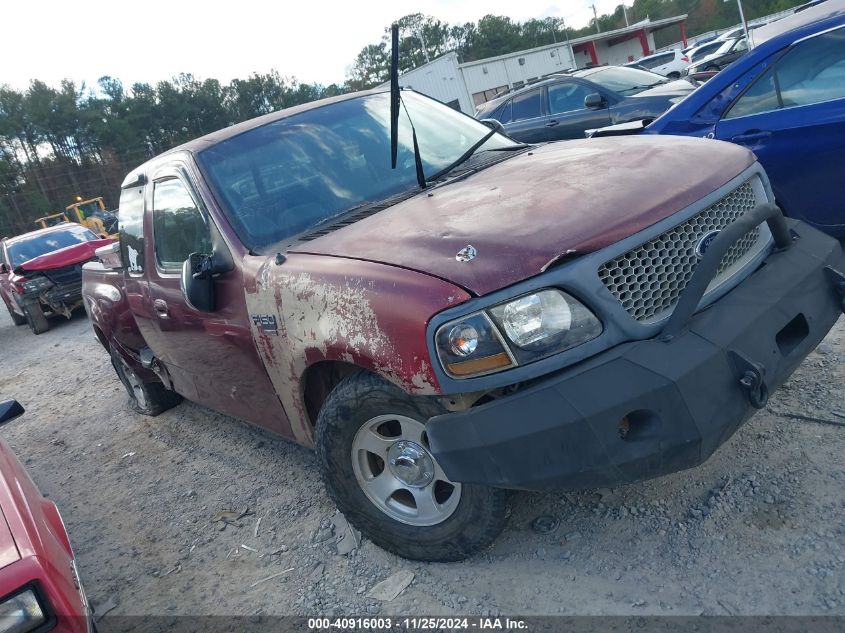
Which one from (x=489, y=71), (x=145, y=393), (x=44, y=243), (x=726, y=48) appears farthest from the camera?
(x=489, y=71)

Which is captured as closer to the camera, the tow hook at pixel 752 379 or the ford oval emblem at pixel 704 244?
the tow hook at pixel 752 379

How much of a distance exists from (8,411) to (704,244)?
3.00 meters

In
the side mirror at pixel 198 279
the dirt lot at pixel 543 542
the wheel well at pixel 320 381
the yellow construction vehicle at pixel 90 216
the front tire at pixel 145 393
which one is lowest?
the dirt lot at pixel 543 542

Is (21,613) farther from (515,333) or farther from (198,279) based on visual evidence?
(515,333)

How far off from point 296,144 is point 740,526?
261 centimetres

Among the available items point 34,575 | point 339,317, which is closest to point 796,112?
point 339,317

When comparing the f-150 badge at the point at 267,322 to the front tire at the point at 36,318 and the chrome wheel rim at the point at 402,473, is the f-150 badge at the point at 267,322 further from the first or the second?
the front tire at the point at 36,318

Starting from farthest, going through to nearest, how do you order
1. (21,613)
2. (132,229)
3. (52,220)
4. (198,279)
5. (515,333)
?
1. (52,220)
2. (132,229)
3. (198,279)
4. (515,333)
5. (21,613)

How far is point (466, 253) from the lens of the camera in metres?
2.19

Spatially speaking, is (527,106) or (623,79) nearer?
(623,79)

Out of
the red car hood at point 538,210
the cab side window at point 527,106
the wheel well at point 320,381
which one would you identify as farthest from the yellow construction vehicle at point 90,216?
the red car hood at point 538,210

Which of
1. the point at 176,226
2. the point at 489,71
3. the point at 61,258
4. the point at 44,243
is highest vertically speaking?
the point at 489,71

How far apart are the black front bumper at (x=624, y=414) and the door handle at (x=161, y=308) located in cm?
207

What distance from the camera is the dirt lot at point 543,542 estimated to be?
2.28 metres
